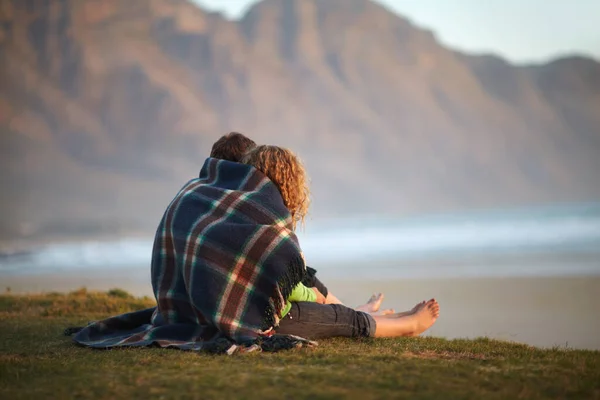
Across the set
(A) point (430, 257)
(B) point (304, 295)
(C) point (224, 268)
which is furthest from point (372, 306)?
(A) point (430, 257)

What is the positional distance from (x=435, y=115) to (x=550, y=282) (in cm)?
10294

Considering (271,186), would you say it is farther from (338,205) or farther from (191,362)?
(338,205)

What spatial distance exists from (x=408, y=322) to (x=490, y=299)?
22.5ft

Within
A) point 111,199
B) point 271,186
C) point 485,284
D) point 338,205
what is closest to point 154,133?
point 111,199

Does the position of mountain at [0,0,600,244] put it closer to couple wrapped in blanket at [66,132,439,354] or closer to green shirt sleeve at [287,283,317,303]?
couple wrapped in blanket at [66,132,439,354]

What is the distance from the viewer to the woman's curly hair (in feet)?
17.9

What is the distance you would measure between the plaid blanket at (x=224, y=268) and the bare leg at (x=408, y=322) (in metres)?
0.82

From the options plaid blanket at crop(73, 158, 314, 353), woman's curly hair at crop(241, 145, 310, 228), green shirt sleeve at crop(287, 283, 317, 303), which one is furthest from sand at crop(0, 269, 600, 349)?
plaid blanket at crop(73, 158, 314, 353)

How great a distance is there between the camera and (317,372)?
4211 millimetres

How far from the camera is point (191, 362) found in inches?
181

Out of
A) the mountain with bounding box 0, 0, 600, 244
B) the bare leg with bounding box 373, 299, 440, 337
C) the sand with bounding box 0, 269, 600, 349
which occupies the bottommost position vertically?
the bare leg with bounding box 373, 299, 440, 337

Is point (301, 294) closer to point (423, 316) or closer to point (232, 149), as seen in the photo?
point (423, 316)

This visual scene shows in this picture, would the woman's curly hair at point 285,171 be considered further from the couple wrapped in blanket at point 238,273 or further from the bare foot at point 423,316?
the bare foot at point 423,316

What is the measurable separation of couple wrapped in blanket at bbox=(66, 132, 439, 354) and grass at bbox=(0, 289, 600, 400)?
0.17 metres
